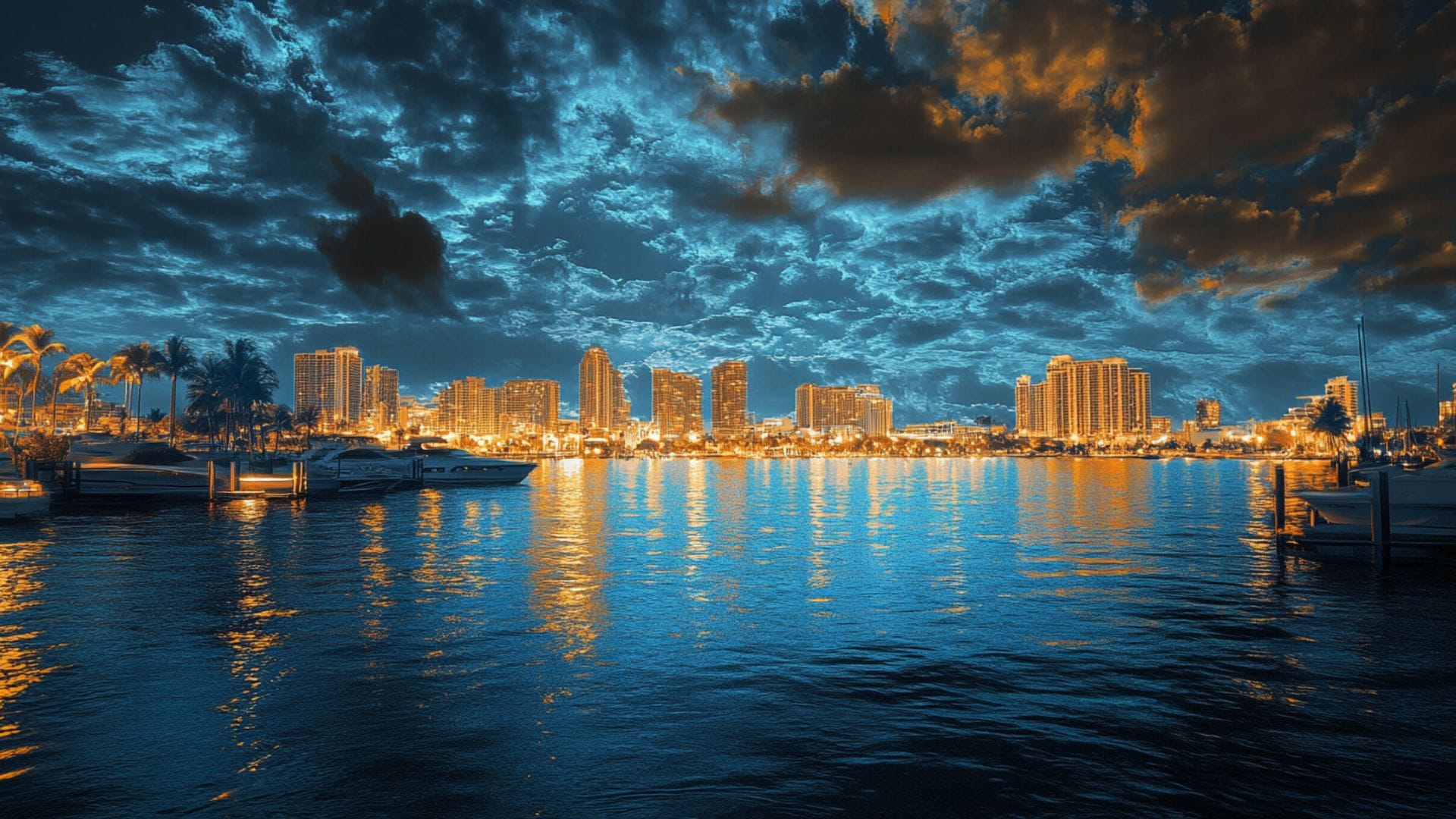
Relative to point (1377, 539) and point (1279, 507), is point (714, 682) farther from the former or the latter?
point (1279, 507)

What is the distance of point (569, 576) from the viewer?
914 inches

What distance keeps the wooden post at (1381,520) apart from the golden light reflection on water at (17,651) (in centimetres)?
3136

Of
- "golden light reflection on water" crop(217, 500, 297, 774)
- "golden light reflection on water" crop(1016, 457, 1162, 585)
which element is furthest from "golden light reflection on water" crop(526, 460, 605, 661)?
"golden light reflection on water" crop(1016, 457, 1162, 585)

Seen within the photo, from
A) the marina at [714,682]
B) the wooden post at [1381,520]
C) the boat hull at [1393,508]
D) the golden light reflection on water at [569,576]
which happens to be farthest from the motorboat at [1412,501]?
the golden light reflection on water at [569,576]

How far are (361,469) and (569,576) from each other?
50.7 meters

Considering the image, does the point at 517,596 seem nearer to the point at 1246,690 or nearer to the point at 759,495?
the point at 1246,690

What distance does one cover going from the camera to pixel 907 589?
21.3 meters

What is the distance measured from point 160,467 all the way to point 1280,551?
59.4m

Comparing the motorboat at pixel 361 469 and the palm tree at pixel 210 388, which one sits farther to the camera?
the palm tree at pixel 210 388

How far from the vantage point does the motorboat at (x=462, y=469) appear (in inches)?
2945

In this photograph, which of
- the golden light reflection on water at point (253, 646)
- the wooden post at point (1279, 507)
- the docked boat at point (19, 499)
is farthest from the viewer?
the docked boat at point (19, 499)

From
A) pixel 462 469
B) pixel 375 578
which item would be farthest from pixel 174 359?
pixel 375 578

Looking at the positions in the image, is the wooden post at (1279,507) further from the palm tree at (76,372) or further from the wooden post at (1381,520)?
the palm tree at (76,372)

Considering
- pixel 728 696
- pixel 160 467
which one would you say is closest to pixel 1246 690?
pixel 728 696
